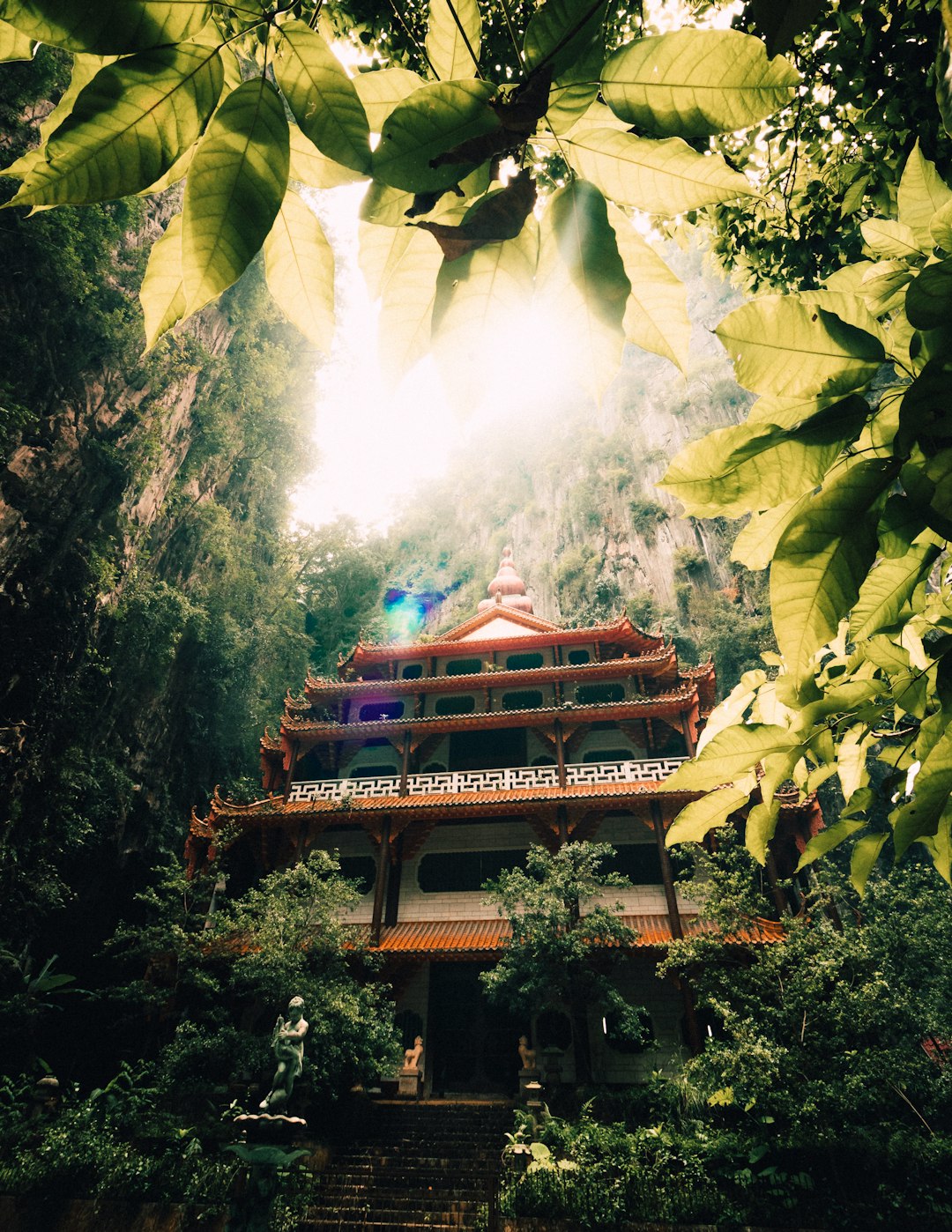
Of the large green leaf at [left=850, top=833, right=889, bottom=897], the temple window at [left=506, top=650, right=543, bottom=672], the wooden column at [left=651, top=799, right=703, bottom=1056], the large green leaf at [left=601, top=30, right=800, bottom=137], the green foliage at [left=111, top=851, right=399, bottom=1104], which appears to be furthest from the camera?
the temple window at [left=506, top=650, right=543, bottom=672]

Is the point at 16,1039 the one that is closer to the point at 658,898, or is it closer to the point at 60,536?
the point at 60,536

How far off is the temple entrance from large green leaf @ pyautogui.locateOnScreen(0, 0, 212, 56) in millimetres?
13511

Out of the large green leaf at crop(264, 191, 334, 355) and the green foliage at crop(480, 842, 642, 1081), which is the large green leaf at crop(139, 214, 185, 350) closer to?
the large green leaf at crop(264, 191, 334, 355)

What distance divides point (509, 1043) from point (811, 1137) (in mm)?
5711

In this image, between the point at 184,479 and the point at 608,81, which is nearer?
the point at 608,81

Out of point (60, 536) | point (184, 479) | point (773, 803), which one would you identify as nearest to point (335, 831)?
point (60, 536)

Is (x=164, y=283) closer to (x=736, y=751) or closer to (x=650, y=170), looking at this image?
(x=650, y=170)

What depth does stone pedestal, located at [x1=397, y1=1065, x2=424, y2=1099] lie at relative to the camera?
10398mm

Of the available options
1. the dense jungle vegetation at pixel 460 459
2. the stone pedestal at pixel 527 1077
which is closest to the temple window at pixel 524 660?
the dense jungle vegetation at pixel 460 459

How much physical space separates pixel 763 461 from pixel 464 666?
56.3 ft

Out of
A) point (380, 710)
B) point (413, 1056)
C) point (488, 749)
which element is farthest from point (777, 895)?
point (380, 710)

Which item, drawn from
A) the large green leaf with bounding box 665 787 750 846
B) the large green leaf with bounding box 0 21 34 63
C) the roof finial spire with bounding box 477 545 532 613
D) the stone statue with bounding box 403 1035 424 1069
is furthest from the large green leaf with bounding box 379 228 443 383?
the roof finial spire with bounding box 477 545 532 613

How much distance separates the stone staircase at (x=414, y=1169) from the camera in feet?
25.0

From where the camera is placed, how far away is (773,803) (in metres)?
1.20
